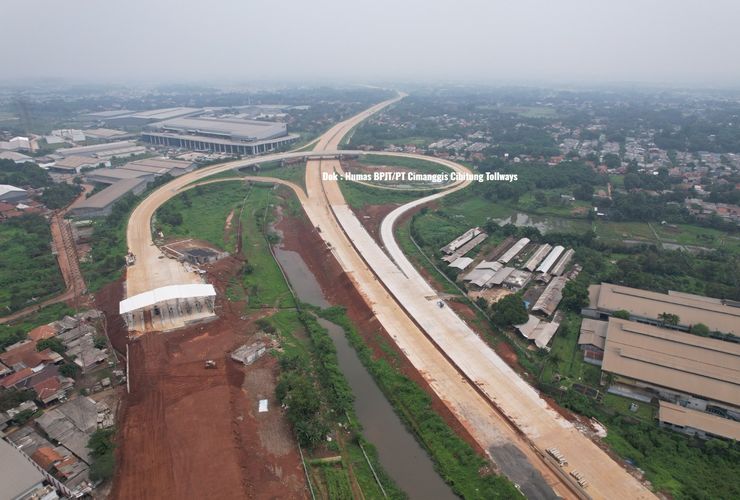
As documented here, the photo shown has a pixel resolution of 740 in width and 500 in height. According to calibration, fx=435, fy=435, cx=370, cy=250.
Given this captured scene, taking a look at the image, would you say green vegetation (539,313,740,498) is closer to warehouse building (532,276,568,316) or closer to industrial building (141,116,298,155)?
warehouse building (532,276,568,316)

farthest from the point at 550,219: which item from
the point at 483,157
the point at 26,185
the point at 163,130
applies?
the point at 163,130

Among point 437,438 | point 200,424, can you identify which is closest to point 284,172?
point 200,424

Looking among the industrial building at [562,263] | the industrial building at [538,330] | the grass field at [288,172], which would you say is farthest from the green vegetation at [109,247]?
the industrial building at [562,263]

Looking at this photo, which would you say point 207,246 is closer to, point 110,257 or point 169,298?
point 110,257

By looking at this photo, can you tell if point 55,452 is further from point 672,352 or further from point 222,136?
point 222,136

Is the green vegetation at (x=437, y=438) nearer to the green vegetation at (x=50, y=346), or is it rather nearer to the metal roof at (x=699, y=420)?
the metal roof at (x=699, y=420)

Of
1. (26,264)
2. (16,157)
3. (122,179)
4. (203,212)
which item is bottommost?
(26,264)
